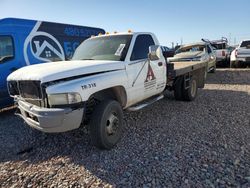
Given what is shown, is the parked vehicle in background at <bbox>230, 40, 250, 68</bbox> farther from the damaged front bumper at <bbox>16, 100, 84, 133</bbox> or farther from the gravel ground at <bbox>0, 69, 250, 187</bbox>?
the damaged front bumper at <bbox>16, 100, 84, 133</bbox>

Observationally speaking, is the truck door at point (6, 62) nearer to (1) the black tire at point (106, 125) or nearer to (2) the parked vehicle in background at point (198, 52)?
(1) the black tire at point (106, 125)

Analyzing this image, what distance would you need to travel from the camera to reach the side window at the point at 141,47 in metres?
5.02

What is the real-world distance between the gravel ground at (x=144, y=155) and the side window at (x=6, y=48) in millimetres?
1920

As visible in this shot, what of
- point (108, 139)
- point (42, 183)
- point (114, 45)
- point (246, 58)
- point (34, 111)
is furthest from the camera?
point (246, 58)

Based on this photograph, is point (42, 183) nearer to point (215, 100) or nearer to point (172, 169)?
point (172, 169)

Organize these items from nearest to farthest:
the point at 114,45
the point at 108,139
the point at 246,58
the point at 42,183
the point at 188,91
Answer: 1. the point at 42,183
2. the point at 108,139
3. the point at 114,45
4. the point at 188,91
5. the point at 246,58

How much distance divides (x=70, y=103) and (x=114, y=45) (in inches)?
77.7

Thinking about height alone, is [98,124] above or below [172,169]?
above

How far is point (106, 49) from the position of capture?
504 cm

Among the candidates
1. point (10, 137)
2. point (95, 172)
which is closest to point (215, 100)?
point (95, 172)

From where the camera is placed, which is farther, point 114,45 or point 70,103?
point 114,45

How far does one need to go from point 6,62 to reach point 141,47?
3879mm

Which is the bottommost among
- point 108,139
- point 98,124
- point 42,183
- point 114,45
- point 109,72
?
point 42,183

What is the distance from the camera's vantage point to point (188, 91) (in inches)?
289
